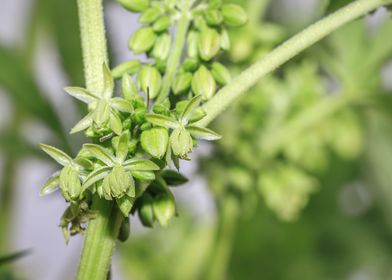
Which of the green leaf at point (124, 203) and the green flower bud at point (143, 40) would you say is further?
the green flower bud at point (143, 40)

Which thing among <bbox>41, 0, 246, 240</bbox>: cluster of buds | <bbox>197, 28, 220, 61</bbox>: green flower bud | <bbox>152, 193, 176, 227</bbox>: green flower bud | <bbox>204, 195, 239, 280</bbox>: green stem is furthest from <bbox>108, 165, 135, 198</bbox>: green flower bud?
<bbox>204, 195, 239, 280</bbox>: green stem

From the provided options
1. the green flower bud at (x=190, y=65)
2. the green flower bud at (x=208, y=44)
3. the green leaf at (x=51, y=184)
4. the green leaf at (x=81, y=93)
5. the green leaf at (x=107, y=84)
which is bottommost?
the green leaf at (x=51, y=184)

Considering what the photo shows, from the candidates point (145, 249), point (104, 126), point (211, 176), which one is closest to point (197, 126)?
point (104, 126)

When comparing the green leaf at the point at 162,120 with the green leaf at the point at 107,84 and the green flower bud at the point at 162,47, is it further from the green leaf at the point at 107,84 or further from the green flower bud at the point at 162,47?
the green flower bud at the point at 162,47

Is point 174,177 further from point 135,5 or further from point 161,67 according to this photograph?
point 135,5

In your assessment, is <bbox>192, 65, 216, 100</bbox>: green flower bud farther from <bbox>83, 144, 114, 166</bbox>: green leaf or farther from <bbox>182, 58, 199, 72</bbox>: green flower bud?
<bbox>83, 144, 114, 166</bbox>: green leaf

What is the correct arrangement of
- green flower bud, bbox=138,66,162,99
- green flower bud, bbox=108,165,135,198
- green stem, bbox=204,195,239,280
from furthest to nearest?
green stem, bbox=204,195,239,280 < green flower bud, bbox=138,66,162,99 < green flower bud, bbox=108,165,135,198

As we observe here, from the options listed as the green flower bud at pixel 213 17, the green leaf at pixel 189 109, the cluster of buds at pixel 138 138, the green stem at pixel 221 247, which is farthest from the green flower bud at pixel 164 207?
the green stem at pixel 221 247
